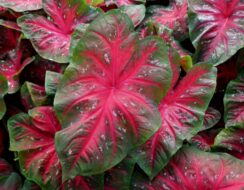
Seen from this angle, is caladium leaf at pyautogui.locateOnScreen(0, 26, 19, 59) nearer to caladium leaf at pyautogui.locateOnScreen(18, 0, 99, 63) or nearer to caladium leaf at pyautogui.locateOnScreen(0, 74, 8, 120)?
caladium leaf at pyautogui.locateOnScreen(18, 0, 99, 63)

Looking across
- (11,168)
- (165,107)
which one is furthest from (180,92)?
(11,168)

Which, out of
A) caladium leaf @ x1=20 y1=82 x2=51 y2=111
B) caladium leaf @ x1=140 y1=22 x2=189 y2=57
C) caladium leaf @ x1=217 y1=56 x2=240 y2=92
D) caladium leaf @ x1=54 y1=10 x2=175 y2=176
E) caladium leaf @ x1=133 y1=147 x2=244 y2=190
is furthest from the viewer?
caladium leaf @ x1=217 y1=56 x2=240 y2=92

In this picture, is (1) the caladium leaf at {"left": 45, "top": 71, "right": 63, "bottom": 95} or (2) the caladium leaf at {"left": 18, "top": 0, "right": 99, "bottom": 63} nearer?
(1) the caladium leaf at {"left": 45, "top": 71, "right": 63, "bottom": 95}

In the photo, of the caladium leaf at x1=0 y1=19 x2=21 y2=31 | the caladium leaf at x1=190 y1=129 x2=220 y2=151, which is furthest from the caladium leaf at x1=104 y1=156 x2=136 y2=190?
the caladium leaf at x1=0 y1=19 x2=21 y2=31

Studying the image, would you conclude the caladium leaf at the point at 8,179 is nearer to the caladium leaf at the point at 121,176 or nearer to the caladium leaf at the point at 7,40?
the caladium leaf at the point at 121,176

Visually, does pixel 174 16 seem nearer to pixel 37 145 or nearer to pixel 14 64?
pixel 14 64

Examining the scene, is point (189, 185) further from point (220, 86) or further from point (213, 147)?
point (220, 86)
